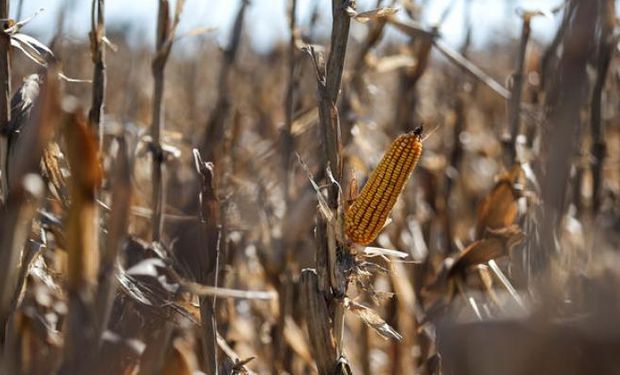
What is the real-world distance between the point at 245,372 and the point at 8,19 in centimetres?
84

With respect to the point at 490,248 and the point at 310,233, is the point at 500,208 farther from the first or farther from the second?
the point at 310,233

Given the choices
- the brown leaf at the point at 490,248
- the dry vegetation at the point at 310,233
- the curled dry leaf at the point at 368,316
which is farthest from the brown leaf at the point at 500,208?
the curled dry leaf at the point at 368,316

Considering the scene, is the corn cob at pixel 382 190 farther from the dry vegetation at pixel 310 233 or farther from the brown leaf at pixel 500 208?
the brown leaf at pixel 500 208

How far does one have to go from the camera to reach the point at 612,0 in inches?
108

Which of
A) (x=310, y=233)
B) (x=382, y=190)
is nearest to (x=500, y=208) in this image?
(x=310, y=233)

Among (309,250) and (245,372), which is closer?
Result: (245,372)

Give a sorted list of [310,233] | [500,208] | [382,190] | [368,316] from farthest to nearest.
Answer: [310,233], [500,208], [368,316], [382,190]

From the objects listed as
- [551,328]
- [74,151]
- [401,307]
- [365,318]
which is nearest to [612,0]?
[401,307]

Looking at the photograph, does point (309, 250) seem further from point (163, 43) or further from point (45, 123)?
point (45, 123)

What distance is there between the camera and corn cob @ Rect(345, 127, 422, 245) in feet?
5.07

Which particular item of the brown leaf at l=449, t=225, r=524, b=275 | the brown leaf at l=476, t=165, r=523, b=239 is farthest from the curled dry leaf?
the brown leaf at l=476, t=165, r=523, b=239

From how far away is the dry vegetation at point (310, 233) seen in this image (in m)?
1.16

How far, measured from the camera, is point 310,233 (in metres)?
2.89

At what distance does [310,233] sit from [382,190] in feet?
4.44
